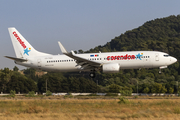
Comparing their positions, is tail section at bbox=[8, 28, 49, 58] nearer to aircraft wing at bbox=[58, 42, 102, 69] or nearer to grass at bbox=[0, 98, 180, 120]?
aircraft wing at bbox=[58, 42, 102, 69]

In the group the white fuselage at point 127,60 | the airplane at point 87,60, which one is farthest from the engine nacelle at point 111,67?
the white fuselage at point 127,60

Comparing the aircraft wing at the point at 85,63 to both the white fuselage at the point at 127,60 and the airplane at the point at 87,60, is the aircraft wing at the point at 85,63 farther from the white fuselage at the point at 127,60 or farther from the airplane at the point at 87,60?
the white fuselage at the point at 127,60

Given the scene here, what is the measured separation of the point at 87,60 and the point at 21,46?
521 inches

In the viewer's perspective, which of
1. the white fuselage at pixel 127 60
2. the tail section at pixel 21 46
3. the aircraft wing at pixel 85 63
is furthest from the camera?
the tail section at pixel 21 46

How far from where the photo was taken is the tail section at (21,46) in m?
46.7

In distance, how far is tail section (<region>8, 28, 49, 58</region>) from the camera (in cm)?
4669

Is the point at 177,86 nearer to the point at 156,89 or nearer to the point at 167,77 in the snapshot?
the point at 156,89

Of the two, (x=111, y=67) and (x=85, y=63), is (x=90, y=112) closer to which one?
(x=111, y=67)

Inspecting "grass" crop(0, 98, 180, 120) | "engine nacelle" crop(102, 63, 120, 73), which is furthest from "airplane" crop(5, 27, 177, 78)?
"grass" crop(0, 98, 180, 120)

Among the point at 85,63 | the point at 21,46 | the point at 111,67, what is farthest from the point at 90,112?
the point at 21,46

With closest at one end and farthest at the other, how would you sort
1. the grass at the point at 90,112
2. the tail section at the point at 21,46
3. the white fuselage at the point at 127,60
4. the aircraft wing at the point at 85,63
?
the grass at the point at 90,112
the aircraft wing at the point at 85,63
the white fuselage at the point at 127,60
the tail section at the point at 21,46

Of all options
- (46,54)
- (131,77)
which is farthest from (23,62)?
(131,77)

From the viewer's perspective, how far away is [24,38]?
48.5 metres

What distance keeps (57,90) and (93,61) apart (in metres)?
84.0
